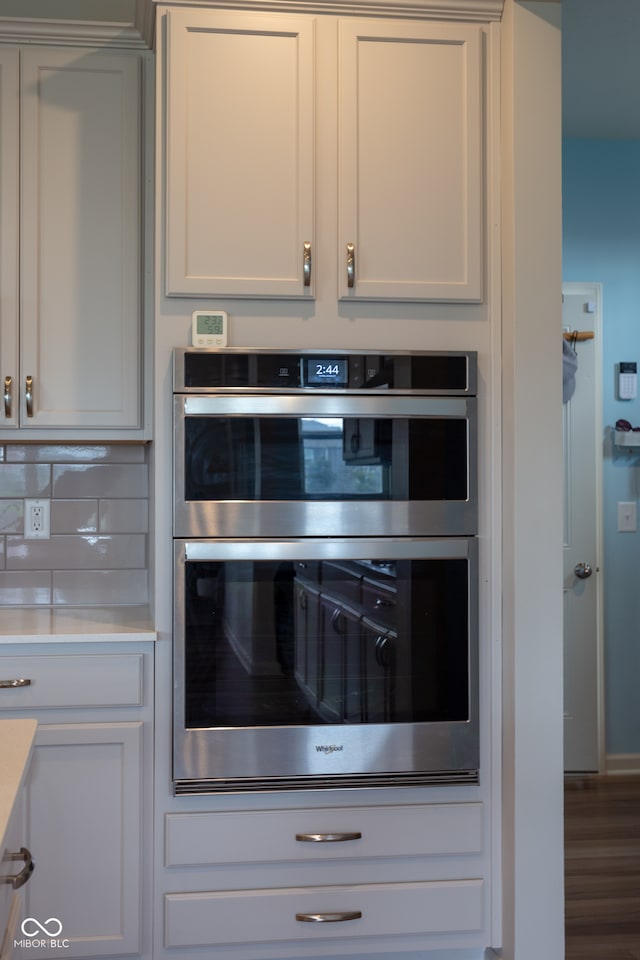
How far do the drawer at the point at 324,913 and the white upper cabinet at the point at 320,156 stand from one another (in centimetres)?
146

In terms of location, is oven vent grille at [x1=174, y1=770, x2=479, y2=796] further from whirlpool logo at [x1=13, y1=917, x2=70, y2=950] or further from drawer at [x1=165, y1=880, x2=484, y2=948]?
whirlpool logo at [x1=13, y1=917, x2=70, y2=950]

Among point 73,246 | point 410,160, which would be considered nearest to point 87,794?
point 73,246

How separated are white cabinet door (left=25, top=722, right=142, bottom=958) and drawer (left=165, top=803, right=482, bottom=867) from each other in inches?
4.5

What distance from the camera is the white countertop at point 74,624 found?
207 cm

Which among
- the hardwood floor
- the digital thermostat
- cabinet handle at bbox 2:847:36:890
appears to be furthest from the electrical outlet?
the hardwood floor

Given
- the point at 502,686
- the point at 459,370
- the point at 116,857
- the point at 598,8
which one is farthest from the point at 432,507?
the point at 598,8

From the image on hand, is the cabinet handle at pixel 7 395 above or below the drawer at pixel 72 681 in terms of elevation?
above

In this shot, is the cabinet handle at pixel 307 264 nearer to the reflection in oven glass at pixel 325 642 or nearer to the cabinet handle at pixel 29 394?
the reflection in oven glass at pixel 325 642

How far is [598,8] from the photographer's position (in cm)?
273

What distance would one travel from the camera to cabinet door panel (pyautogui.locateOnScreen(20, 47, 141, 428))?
2355 mm

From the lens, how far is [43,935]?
6.68 ft

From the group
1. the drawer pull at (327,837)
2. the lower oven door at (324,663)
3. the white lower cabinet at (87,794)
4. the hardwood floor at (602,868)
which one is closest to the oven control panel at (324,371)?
the lower oven door at (324,663)

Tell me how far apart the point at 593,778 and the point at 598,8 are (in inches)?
118

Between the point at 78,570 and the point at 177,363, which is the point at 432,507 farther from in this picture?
the point at 78,570
